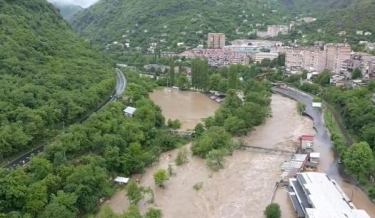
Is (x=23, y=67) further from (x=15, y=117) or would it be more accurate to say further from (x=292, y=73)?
(x=292, y=73)

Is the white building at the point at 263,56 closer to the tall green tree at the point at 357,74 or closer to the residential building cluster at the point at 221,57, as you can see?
the residential building cluster at the point at 221,57

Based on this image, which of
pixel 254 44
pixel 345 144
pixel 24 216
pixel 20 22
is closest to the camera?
pixel 24 216

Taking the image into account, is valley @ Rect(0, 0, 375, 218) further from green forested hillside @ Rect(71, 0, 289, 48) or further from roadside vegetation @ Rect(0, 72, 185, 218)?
green forested hillside @ Rect(71, 0, 289, 48)

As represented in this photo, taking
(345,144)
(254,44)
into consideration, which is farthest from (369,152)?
(254,44)

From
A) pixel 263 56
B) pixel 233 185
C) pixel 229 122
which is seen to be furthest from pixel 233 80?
pixel 233 185

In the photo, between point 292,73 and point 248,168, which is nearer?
point 248,168

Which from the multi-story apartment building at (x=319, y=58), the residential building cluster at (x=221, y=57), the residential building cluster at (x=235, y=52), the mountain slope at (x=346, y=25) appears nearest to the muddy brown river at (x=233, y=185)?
the multi-story apartment building at (x=319, y=58)

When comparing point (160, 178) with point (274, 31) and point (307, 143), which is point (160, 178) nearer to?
point (307, 143)
